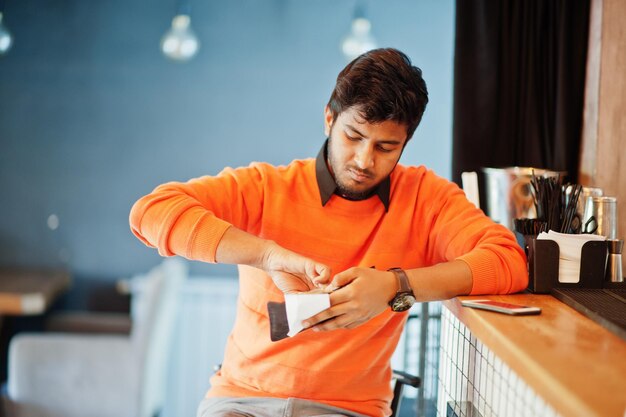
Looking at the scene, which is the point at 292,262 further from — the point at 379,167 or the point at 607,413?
the point at 607,413

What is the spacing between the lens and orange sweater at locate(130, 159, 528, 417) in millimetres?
1542

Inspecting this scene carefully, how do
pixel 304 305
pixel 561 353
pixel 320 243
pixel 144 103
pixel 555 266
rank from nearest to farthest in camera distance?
pixel 561 353 → pixel 304 305 → pixel 555 266 → pixel 320 243 → pixel 144 103

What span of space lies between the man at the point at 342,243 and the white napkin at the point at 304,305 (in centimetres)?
4

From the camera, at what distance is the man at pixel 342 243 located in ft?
4.93

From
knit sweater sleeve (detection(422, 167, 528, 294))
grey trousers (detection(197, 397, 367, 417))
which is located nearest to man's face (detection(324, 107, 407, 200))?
knit sweater sleeve (detection(422, 167, 528, 294))

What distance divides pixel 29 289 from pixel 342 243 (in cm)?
212

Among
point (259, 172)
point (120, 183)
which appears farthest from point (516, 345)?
point (120, 183)

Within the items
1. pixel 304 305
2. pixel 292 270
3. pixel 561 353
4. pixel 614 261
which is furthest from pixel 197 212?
pixel 614 261

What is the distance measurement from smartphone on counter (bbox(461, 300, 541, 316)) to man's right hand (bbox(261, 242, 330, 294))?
0.30 meters

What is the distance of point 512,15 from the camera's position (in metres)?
3.01

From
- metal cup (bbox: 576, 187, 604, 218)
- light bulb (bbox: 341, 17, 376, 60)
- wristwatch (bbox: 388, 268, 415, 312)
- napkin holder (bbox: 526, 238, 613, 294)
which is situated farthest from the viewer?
light bulb (bbox: 341, 17, 376, 60)

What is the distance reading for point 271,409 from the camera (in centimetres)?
157

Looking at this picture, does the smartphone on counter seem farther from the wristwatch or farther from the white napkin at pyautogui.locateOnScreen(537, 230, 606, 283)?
the white napkin at pyautogui.locateOnScreen(537, 230, 606, 283)

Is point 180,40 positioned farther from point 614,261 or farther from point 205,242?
point 614,261
